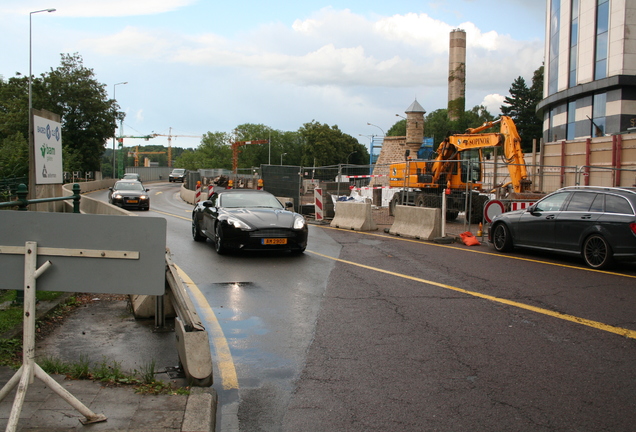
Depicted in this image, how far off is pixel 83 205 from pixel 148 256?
1480 cm

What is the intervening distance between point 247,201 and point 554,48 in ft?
105

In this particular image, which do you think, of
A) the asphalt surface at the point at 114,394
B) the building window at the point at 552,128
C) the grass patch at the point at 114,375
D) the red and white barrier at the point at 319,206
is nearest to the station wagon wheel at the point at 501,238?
the red and white barrier at the point at 319,206

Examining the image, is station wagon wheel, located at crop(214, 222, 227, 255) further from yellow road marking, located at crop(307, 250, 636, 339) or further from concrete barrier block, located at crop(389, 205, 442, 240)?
concrete barrier block, located at crop(389, 205, 442, 240)

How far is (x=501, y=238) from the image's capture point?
43.0 ft

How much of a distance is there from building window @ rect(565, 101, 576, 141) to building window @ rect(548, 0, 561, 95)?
2.09 metres

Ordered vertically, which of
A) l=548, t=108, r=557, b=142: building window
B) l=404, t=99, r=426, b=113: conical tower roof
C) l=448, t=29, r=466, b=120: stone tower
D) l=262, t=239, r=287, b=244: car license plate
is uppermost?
l=448, t=29, r=466, b=120: stone tower

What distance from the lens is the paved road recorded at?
4148 mm

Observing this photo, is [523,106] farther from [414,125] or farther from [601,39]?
[601,39]

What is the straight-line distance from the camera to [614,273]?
33.7ft

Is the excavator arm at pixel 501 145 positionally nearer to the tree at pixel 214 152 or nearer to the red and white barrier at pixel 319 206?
the red and white barrier at pixel 319 206

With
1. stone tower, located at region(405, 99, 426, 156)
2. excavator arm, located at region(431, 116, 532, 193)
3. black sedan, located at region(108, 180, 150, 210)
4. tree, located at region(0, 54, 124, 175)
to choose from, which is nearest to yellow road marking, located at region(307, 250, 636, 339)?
excavator arm, located at region(431, 116, 532, 193)

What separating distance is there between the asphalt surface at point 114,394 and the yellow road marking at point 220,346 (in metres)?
0.37

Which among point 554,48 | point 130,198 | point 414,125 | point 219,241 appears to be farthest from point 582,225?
point 414,125

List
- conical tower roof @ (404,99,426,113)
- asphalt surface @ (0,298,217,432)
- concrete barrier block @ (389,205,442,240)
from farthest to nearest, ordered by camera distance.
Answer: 1. conical tower roof @ (404,99,426,113)
2. concrete barrier block @ (389,205,442,240)
3. asphalt surface @ (0,298,217,432)
